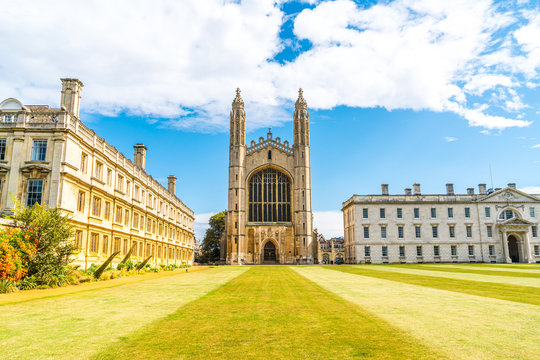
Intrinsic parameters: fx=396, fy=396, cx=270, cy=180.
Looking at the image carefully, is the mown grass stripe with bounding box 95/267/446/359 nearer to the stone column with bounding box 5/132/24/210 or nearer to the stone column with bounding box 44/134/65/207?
the stone column with bounding box 44/134/65/207

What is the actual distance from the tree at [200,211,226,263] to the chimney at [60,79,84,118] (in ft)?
172

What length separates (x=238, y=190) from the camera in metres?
63.8

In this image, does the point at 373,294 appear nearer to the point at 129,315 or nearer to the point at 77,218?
the point at 129,315

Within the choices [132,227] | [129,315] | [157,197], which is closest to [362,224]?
[157,197]

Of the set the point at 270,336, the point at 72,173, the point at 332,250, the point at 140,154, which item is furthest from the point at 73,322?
the point at 332,250

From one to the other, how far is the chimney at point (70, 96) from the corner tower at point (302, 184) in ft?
139

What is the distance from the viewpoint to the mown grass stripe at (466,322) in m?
5.86

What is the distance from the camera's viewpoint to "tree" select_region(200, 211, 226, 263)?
249 feet

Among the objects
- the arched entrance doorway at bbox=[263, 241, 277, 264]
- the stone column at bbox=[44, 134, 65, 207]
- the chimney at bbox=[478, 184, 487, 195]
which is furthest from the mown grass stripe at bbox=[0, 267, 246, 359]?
the chimney at bbox=[478, 184, 487, 195]

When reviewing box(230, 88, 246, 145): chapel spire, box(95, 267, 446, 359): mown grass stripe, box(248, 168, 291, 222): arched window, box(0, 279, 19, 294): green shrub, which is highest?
box(230, 88, 246, 145): chapel spire

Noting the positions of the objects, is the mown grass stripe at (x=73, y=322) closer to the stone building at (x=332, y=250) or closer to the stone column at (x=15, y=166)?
the stone column at (x=15, y=166)

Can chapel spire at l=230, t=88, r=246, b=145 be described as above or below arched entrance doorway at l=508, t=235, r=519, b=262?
above

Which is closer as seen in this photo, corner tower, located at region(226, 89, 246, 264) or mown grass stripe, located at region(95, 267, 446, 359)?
mown grass stripe, located at region(95, 267, 446, 359)

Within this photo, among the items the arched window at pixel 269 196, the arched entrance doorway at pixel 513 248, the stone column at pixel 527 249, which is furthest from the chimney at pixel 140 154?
the arched entrance doorway at pixel 513 248
